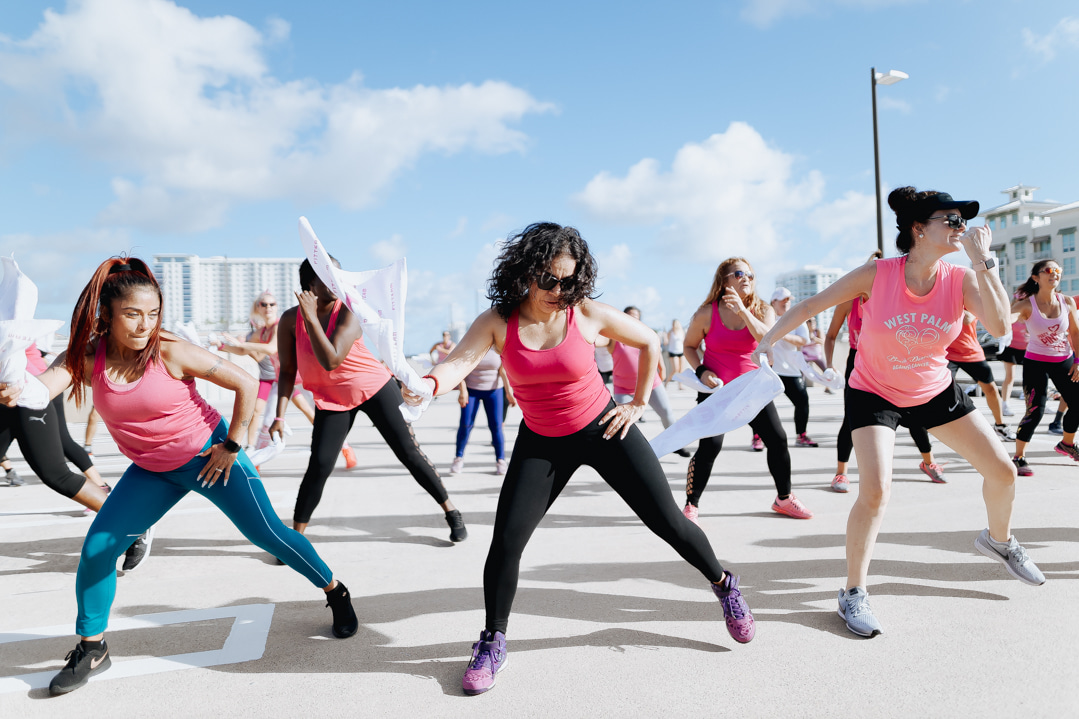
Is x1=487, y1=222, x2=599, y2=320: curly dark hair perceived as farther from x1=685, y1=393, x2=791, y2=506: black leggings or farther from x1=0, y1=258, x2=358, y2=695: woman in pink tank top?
x1=685, y1=393, x2=791, y2=506: black leggings

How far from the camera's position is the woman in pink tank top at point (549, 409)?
2.77 meters

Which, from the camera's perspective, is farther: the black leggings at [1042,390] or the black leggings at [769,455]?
the black leggings at [1042,390]

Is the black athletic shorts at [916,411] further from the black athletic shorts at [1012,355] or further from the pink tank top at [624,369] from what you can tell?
the black athletic shorts at [1012,355]

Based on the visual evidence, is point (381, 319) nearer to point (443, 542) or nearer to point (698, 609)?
point (698, 609)

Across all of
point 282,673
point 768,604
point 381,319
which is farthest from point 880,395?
point 282,673

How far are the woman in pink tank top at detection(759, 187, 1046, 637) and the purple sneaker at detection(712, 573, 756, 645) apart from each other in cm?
48

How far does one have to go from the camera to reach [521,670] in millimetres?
2783

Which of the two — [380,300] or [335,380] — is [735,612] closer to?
[380,300]

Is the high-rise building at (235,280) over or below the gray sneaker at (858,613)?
over

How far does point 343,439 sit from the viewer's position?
178 inches

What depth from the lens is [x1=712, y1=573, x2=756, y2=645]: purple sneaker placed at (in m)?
2.91

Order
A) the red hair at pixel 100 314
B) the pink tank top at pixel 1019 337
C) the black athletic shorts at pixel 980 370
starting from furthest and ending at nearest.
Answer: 1. the pink tank top at pixel 1019 337
2. the black athletic shorts at pixel 980 370
3. the red hair at pixel 100 314

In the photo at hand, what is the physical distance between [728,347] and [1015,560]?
219cm

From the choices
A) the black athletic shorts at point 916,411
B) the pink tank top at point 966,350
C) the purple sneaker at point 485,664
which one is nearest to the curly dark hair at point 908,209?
the black athletic shorts at point 916,411
